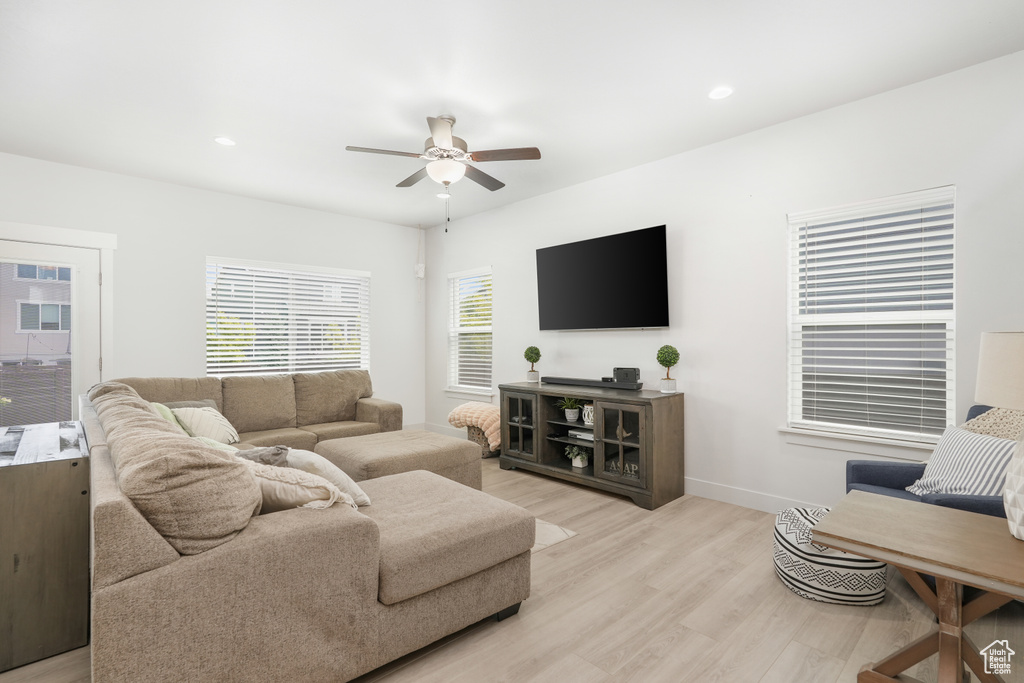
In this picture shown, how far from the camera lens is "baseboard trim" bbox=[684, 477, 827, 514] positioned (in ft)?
10.7

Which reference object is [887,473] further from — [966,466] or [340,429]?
[340,429]

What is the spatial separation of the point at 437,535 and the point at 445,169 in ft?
7.15

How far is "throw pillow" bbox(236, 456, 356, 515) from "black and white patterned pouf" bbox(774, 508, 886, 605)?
6.81ft

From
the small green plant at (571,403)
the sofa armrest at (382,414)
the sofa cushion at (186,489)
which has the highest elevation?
the sofa cushion at (186,489)

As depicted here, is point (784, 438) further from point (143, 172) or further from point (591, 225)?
point (143, 172)

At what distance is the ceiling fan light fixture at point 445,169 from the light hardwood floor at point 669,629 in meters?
2.33

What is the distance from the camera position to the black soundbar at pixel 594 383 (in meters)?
3.89

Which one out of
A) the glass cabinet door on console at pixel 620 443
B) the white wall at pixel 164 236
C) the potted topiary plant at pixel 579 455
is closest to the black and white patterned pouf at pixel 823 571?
the glass cabinet door on console at pixel 620 443

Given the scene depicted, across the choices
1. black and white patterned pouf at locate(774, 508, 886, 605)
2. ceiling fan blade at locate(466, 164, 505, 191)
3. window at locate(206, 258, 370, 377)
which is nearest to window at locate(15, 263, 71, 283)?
window at locate(206, 258, 370, 377)

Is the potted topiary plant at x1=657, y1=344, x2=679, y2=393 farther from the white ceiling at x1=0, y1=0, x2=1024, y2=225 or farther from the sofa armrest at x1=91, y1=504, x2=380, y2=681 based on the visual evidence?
the sofa armrest at x1=91, y1=504, x2=380, y2=681

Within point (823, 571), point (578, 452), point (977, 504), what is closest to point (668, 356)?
point (578, 452)

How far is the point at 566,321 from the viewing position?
4535 mm

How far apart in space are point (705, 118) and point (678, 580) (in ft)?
9.18

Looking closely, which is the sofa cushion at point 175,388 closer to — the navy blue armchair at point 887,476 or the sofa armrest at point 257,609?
the sofa armrest at point 257,609
